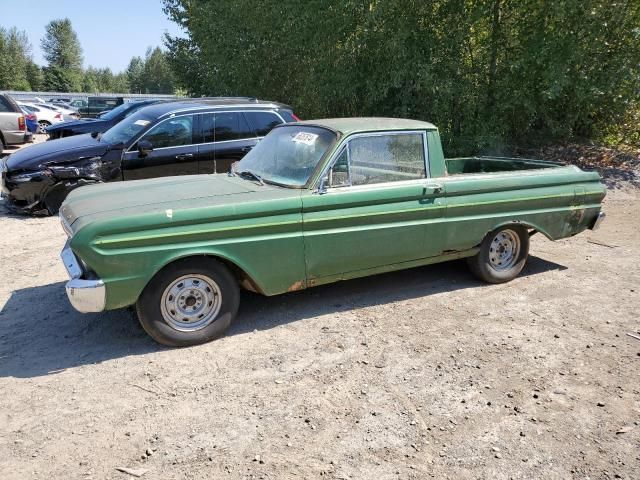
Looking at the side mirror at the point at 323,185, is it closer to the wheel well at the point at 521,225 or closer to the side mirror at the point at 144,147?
the wheel well at the point at 521,225

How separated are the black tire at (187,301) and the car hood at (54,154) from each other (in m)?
4.67

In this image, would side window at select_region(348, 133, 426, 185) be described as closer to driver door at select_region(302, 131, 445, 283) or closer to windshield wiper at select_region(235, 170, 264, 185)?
driver door at select_region(302, 131, 445, 283)

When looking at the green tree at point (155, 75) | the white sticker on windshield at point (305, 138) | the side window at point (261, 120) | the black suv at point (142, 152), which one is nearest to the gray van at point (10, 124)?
the black suv at point (142, 152)

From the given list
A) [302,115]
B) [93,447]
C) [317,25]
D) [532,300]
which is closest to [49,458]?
[93,447]

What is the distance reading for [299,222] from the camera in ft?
14.0

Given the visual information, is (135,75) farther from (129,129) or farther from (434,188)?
(434,188)

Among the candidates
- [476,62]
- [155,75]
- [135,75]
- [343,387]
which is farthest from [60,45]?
[343,387]

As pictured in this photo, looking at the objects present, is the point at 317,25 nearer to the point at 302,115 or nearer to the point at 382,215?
the point at 302,115

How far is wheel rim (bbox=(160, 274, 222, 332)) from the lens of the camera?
13.2 ft

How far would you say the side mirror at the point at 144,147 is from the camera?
782 cm

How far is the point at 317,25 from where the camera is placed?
40.2 ft

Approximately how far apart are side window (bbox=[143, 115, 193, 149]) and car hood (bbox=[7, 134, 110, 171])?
2.36 feet

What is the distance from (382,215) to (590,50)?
8.36 m

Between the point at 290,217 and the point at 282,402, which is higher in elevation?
the point at 290,217
